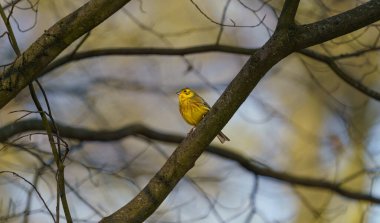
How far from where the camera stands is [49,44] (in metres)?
3.36

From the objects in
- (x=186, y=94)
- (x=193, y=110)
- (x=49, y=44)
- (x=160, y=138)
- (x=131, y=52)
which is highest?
(x=131, y=52)

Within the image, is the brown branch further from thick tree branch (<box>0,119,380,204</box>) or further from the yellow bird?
the yellow bird

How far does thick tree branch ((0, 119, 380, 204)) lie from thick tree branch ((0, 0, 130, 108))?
6.89 feet

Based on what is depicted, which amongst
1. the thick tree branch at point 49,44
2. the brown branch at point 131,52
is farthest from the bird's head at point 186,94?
the thick tree branch at point 49,44

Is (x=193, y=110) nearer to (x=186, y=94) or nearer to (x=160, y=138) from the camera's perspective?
(x=186, y=94)

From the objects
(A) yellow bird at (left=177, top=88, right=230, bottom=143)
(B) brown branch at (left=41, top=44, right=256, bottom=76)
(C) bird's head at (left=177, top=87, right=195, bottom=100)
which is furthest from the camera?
(B) brown branch at (left=41, top=44, right=256, bottom=76)

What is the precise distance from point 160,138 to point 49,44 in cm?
283

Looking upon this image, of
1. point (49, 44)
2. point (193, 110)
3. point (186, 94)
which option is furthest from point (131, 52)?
point (49, 44)

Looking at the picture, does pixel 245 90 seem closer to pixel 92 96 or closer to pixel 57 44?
pixel 57 44

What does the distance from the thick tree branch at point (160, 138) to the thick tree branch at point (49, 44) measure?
82.7 inches

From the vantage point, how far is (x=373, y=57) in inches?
279

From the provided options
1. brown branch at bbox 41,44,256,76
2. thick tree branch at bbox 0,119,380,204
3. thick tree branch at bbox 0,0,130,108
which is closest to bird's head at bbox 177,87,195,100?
brown branch at bbox 41,44,256,76

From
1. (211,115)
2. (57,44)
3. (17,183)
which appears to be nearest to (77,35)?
(57,44)

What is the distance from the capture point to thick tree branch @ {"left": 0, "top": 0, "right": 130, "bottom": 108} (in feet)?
10.9
